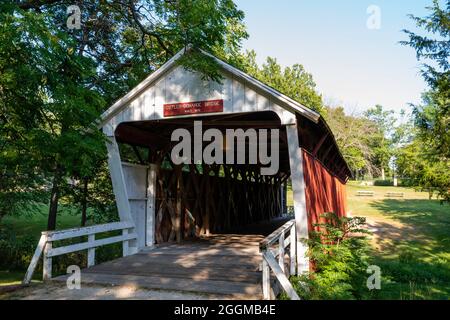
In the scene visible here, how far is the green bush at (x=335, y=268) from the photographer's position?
18.4 ft

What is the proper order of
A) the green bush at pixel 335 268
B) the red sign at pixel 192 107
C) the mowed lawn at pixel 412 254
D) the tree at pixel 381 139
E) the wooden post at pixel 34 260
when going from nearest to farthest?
1. the green bush at pixel 335 268
2. the wooden post at pixel 34 260
3. the red sign at pixel 192 107
4. the mowed lawn at pixel 412 254
5. the tree at pixel 381 139

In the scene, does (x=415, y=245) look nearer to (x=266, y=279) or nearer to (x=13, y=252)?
(x=266, y=279)

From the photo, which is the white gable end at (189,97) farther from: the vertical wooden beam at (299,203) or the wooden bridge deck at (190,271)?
the wooden bridge deck at (190,271)

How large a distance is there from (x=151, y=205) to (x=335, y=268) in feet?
15.4

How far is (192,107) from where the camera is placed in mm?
7641

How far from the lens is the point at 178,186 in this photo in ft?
34.2

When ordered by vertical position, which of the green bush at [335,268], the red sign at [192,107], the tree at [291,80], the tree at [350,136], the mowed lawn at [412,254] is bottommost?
the mowed lawn at [412,254]

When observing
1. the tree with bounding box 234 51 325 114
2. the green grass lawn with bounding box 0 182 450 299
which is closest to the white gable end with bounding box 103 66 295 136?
the green grass lawn with bounding box 0 182 450 299

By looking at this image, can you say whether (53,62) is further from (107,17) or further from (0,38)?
(107,17)

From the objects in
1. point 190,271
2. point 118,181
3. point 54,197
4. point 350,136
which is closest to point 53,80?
point 118,181

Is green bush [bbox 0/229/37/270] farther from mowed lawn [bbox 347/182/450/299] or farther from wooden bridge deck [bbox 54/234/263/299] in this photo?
mowed lawn [bbox 347/182/450/299]

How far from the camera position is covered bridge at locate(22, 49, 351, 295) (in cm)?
679

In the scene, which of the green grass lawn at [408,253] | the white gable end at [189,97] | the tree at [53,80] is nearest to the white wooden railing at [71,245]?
the tree at [53,80]
